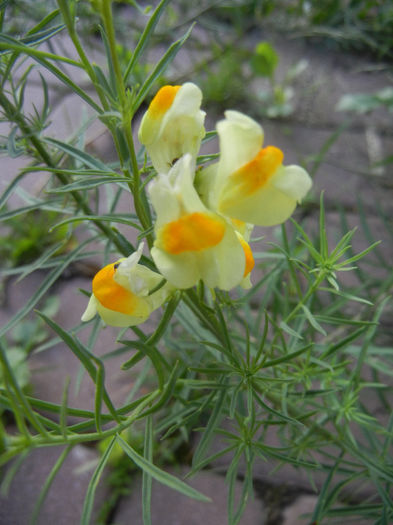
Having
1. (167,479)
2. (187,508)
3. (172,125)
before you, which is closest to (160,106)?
(172,125)

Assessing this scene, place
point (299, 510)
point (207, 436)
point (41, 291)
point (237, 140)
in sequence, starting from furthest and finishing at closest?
1. point (299, 510)
2. point (41, 291)
3. point (207, 436)
4. point (237, 140)

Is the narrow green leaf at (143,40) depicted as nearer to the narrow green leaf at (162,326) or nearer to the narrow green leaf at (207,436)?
the narrow green leaf at (162,326)

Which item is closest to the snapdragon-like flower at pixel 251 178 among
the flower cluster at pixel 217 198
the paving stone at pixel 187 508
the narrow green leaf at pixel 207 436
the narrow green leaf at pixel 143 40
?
the flower cluster at pixel 217 198

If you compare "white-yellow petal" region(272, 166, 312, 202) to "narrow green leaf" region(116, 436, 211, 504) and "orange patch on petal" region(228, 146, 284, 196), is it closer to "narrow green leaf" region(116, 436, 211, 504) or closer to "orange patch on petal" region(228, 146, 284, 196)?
"orange patch on petal" region(228, 146, 284, 196)

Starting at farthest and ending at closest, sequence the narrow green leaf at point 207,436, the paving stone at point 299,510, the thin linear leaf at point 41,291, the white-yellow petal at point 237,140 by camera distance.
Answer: the paving stone at point 299,510, the thin linear leaf at point 41,291, the narrow green leaf at point 207,436, the white-yellow petal at point 237,140

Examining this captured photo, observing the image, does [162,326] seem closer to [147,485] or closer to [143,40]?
[147,485]

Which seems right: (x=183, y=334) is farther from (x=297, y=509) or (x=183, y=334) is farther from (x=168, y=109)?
(x=168, y=109)
